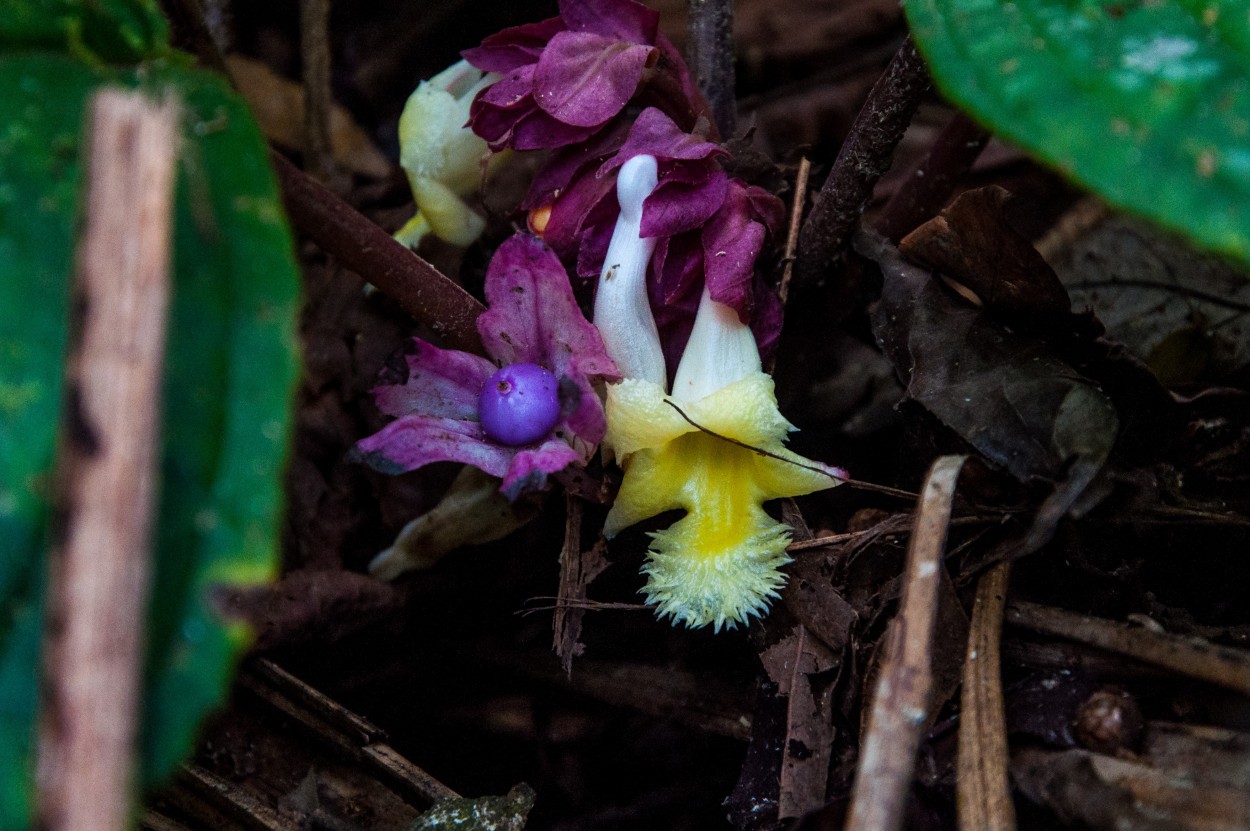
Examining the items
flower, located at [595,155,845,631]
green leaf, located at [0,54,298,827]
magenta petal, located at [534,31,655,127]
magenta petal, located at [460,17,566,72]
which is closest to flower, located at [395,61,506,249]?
magenta petal, located at [460,17,566,72]

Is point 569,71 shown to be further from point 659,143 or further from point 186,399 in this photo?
point 186,399

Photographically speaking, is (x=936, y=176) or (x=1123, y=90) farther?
(x=936, y=176)

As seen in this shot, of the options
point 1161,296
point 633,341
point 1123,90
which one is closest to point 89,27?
point 633,341

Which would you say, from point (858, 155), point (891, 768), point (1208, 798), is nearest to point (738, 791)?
point (891, 768)

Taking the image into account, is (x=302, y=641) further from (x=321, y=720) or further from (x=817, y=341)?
(x=817, y=341)

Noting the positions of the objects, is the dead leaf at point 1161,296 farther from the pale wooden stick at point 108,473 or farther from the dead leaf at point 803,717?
the pale wooden stick at point 108,473

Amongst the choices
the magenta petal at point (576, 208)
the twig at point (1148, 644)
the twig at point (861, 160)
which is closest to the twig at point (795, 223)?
the twig at point (861, 160)
